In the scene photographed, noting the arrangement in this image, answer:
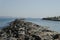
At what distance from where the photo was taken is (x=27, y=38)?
19.7m

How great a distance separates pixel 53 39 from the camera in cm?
2008

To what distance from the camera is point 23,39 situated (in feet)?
64.0

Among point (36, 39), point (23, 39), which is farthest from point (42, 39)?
point (23, 39)

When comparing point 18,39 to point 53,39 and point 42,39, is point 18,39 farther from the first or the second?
point 53,39

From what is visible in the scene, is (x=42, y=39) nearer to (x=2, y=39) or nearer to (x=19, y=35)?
(x=19, y=35)

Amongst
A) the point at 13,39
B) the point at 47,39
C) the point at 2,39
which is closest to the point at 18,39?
the point at 13,39

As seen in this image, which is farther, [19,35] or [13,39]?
[19,35]

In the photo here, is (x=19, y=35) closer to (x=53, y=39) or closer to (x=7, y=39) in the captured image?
(x=7, y=39)

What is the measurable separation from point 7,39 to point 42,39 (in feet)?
12.5

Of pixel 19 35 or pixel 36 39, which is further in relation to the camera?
pixel 19 35

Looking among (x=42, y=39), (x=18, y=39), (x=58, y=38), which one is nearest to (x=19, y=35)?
(x=18, y=39)

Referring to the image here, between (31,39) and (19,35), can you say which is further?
(19,35)

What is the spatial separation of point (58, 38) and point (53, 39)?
63cm

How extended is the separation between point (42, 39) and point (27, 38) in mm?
1666
